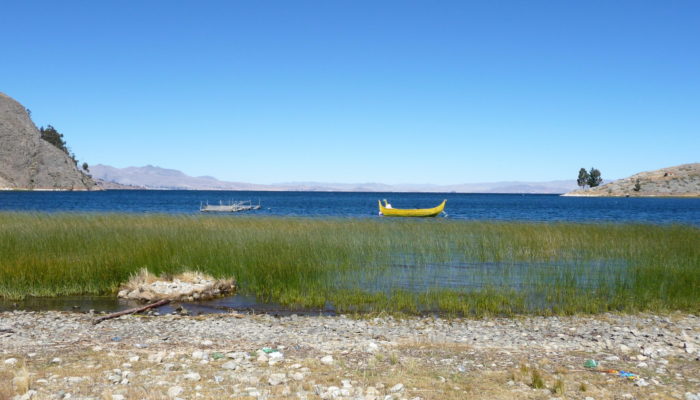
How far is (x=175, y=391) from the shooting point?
26.0 ft

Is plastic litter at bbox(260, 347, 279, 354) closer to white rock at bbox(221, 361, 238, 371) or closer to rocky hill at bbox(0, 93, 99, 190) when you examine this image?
white rock at bbox(221, 361, 238, 371)

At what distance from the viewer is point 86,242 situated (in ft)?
Answer: 72.6

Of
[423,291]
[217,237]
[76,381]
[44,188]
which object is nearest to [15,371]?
[76,381]

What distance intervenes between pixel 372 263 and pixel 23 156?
150335 mm

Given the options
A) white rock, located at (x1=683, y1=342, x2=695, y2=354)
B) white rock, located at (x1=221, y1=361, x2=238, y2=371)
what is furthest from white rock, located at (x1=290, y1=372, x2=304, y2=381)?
white rock, located at (x1=683, y1=342, x2=695, y2=354)

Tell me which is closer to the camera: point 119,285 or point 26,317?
point 26,317

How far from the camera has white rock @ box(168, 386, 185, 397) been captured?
25.7 ft

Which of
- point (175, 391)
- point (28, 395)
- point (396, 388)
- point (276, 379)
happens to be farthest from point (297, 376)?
Answer: point (28, 395)

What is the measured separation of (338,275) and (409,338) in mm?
8124

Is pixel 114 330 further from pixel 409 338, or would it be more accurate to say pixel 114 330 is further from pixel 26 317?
pixel 409 338

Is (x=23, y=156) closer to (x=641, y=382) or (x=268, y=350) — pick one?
(x=268, y=350)

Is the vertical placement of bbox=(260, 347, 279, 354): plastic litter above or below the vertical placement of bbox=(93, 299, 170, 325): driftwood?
above

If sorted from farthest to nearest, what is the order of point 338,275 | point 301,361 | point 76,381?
point 338,275 < point 301,361 < point 76,381

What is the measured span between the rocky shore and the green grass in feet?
6.16
